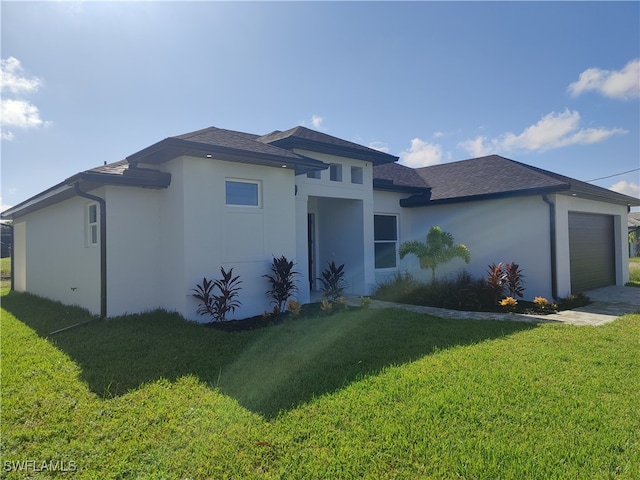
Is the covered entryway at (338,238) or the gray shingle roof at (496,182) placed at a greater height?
the gray shingle roof at (496,182)

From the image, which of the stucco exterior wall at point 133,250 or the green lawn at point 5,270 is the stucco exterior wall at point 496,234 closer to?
the stucco exterior wall at point 133,250

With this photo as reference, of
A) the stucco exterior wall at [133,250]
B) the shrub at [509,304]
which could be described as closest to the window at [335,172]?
the stucco exterior wall at [133,250]

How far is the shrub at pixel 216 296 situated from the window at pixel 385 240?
5882 mm

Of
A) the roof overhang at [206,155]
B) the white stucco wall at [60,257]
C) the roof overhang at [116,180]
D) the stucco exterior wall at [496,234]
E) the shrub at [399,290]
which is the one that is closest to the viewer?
the roof overhang at [206,155]

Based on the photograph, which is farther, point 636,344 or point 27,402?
point 636,344

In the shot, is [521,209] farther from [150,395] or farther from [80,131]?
[80,131]

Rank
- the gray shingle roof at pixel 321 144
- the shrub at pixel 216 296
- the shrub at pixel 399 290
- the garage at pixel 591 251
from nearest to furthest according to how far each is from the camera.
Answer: the shrub at pixel 216 296
the gray shingle roof at pixel 321 144
the shrub at pixel 399 290
the garage at pixel 591 251

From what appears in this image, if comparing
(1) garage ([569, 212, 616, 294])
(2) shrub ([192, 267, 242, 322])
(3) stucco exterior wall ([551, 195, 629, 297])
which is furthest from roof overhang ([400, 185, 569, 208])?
(2) shrub ([192, 267, 242, 322])

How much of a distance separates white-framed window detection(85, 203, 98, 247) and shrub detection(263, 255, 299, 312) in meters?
4.34

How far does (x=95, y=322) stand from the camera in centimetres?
769

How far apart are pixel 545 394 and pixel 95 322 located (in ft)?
26.0

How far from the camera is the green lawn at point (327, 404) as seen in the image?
286cm

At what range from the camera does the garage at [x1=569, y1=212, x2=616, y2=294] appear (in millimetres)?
11836

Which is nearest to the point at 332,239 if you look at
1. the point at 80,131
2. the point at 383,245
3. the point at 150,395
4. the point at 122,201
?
the point at 383,245
